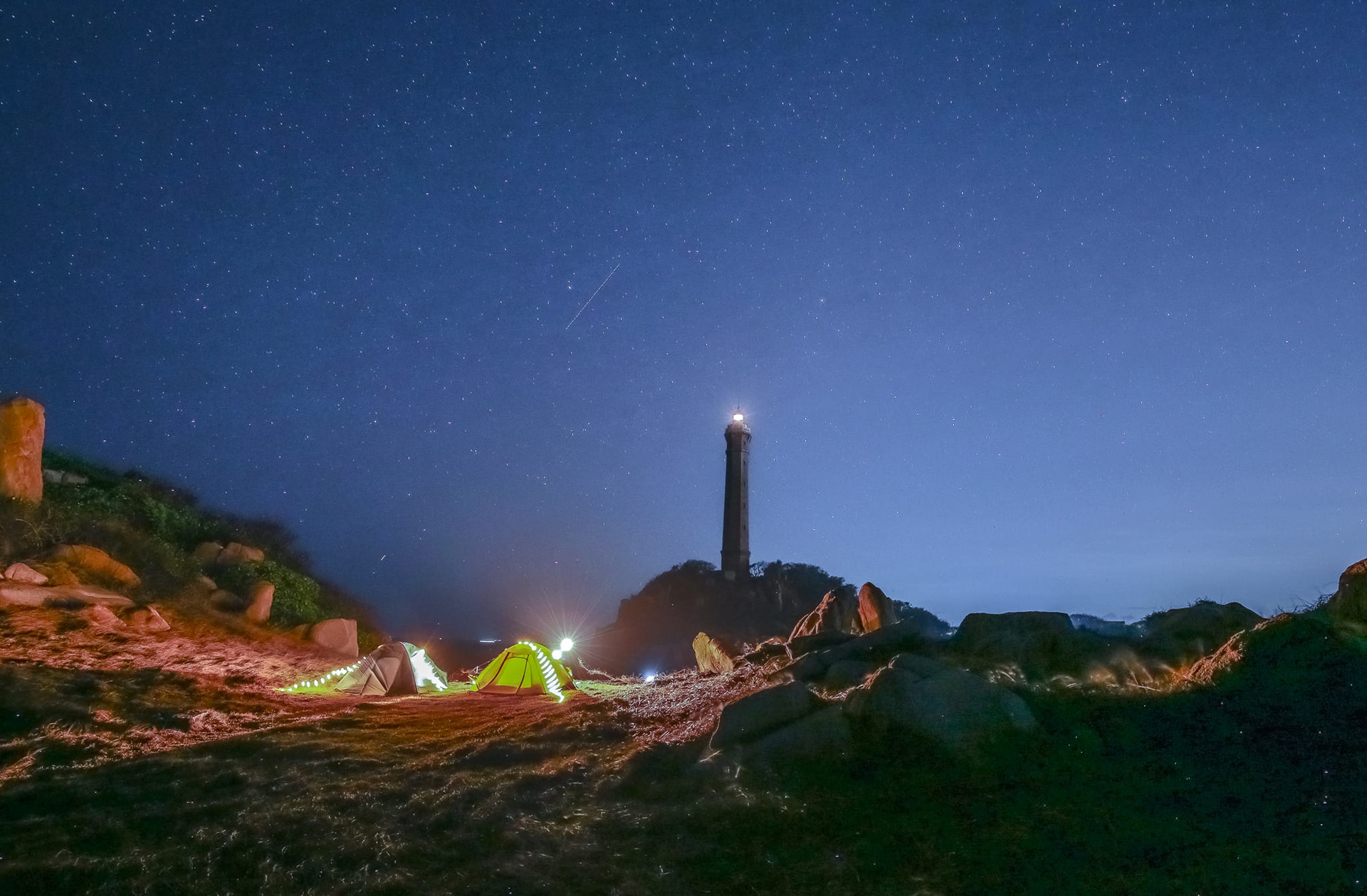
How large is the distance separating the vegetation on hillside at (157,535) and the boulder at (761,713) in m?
14.7

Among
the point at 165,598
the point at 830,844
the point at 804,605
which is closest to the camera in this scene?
the point at 830,844

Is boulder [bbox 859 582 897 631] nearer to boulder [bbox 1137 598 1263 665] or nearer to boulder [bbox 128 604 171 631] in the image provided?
boulder [bbox 1137 598 1263 665]

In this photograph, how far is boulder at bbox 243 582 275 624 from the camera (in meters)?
18.3

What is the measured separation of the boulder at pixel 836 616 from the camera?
13.7m

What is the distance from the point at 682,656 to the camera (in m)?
36.7

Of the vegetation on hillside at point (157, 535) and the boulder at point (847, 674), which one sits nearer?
the boulder at point (847, 674)

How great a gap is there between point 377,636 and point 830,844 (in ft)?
69.8

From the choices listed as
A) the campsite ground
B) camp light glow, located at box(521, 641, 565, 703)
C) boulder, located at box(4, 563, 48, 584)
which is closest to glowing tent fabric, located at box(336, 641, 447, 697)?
camp light glow, located at box(521, 641, 565, 703)

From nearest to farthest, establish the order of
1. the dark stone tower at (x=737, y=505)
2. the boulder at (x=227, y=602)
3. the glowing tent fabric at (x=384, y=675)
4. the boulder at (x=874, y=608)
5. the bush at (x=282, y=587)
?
the boulder at (x=874, y=608), the glowing tent fabric at (x=384, y=675), the boulder at (x=227, y=602), the bush at (x=282, y=587), the dark stone tower at (x=737, y=505)

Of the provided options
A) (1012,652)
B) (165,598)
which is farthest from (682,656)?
(1012,652)

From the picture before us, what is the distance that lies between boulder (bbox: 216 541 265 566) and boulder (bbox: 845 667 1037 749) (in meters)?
19.2

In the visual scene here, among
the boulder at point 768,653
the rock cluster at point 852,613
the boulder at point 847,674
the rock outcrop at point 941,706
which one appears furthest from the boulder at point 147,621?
the rock outcrop at point 941,706

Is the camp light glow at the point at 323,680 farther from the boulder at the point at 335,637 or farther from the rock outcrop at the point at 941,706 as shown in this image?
the rock outcrop at the point at 941,706

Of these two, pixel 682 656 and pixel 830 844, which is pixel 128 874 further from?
pixel 682 656
